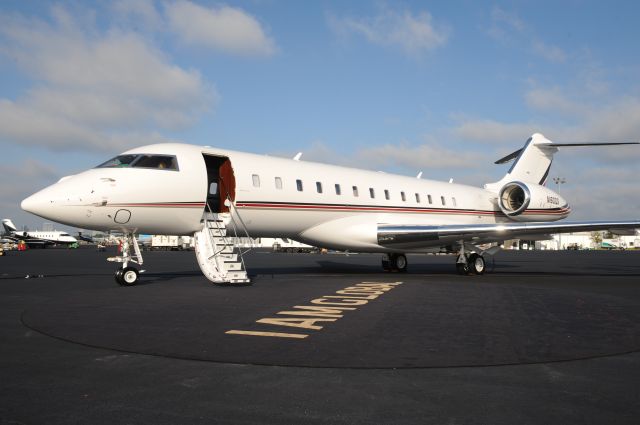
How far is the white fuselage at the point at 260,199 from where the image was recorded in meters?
11.9

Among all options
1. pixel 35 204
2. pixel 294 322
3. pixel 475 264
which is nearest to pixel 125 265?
pixel 35 204

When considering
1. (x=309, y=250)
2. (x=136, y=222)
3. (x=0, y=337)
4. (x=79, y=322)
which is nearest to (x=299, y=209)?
(x=136, y=222)

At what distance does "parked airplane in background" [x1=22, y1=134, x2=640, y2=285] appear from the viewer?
477 inches

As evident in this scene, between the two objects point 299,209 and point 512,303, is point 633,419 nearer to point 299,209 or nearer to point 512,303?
point 512,303

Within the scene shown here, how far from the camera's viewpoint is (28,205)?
36.7 feet

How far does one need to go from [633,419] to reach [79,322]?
22.1 feet

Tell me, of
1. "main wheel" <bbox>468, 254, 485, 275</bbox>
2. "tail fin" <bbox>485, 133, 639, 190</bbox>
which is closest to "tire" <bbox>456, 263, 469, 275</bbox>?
"main wheel" <bbox>468, 254, 485, 275</bbox>

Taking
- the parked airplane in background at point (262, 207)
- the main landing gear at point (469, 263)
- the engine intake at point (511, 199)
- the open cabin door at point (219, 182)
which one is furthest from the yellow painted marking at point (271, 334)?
the engine intake at point (511, 199)

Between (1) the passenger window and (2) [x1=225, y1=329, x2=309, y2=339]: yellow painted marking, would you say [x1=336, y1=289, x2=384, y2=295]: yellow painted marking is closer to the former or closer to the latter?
(2) [x1=225, y1=329, x2=309, y2=339]: yellow painted marking

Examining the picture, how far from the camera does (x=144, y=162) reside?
12.7 m

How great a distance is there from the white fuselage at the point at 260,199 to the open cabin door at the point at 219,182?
0.34ft

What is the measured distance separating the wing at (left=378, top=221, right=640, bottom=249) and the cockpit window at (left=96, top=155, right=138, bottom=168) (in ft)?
27.4

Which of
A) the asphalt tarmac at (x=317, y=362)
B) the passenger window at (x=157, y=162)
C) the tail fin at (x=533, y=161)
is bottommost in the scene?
the asphalt tarmac at (x=317, y=362)

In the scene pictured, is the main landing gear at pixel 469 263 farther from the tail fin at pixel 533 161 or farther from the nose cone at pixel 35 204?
the nose cone at pixel 35 204
